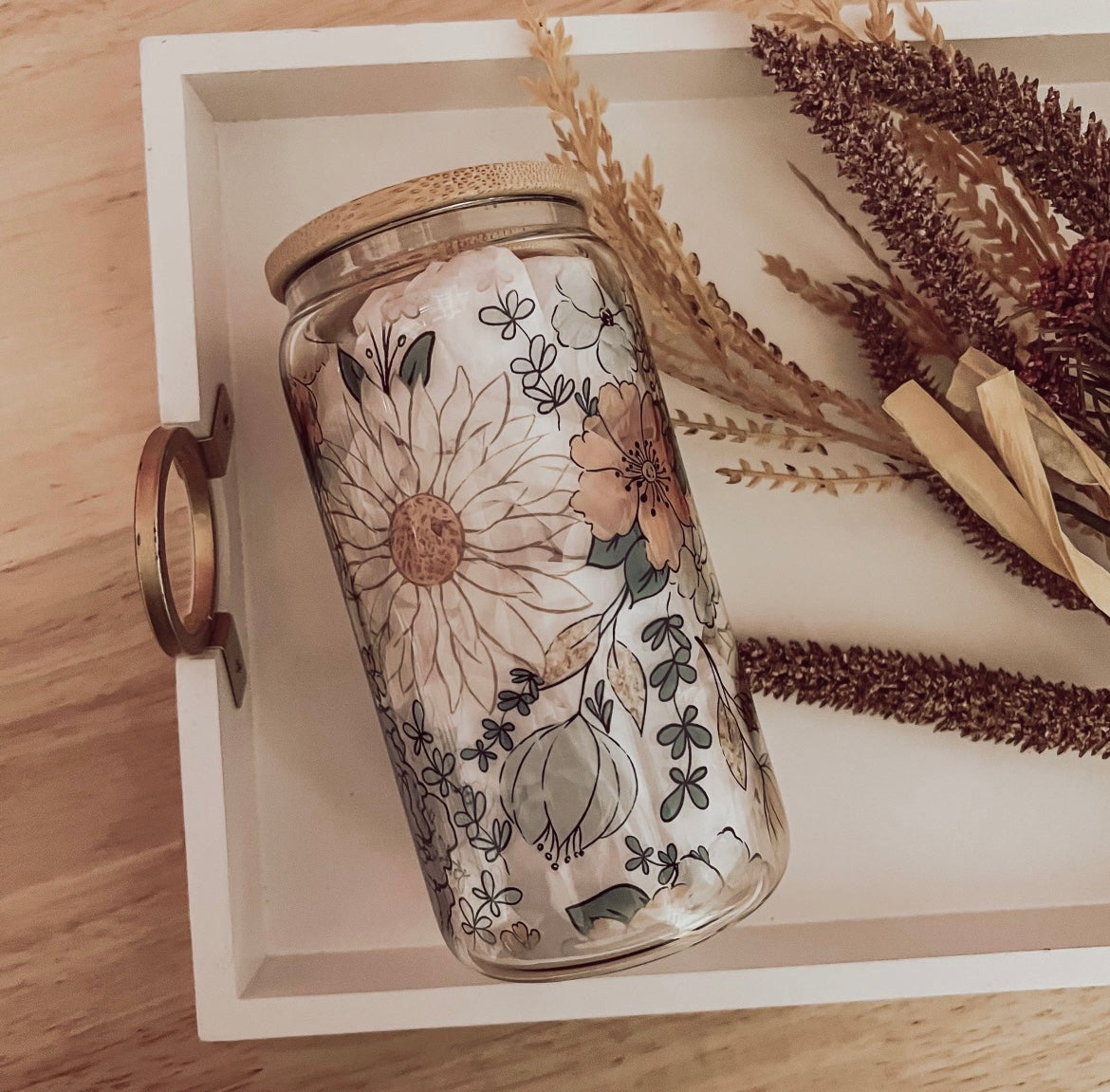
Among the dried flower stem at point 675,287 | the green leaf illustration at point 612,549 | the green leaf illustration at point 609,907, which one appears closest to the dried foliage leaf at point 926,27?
the dried flower stem at point 675,287

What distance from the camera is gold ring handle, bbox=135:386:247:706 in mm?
314

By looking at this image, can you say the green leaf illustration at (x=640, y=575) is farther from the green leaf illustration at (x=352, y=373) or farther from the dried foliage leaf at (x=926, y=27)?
the dried foliage leaf at (x=926, y=27)

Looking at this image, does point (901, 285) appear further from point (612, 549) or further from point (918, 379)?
point (612, 549)

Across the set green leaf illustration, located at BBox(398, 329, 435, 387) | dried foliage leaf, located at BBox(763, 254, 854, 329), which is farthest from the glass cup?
dried foliage leaf, located at BBox(763, 254, 854, 329)

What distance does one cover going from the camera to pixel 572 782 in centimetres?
30

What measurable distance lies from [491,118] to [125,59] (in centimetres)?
18

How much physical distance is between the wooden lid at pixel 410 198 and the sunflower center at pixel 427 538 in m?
0.09

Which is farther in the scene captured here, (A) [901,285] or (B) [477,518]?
(A) [901,285]

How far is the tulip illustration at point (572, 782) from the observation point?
0.98 feet

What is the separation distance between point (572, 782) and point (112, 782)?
26 cm

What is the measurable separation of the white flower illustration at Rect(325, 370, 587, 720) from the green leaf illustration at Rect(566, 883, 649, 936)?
74 mm

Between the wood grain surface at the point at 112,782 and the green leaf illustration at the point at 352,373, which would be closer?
the green leaf illustration at the point at 352,373

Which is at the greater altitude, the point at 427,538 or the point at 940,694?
the point at 427,538

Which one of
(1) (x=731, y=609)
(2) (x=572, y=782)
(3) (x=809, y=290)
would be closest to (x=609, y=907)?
(2) (x=572, y=782)
